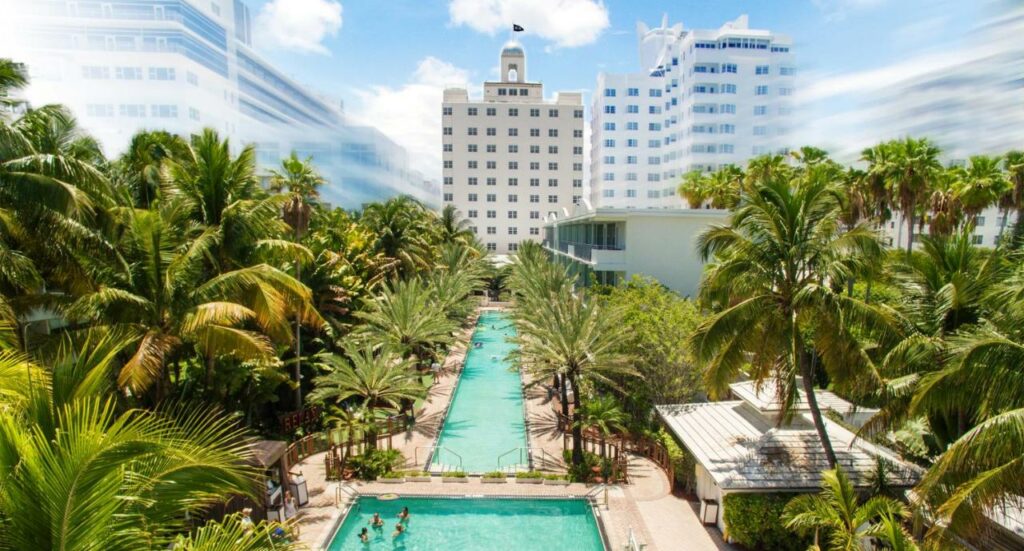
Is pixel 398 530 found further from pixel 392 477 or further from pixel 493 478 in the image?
pixel 493 478

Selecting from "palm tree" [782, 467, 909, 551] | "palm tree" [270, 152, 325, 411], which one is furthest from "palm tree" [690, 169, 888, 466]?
"palm tree" [270, 152, 325, 411]

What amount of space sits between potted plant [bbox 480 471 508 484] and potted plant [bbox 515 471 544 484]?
1.32ft

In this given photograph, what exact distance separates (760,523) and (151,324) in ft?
47.8

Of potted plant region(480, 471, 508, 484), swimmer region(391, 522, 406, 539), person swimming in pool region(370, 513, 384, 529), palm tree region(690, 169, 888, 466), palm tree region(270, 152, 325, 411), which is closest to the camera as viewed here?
palm tree region(690, 169, 888, 466)

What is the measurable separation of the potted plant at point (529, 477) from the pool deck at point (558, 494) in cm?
17

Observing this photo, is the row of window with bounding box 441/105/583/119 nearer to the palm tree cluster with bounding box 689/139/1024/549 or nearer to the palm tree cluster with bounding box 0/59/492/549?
the palm tree cluster with bounding box 0/59/492/549

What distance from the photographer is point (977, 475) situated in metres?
7.29

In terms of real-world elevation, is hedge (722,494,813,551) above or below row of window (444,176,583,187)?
below

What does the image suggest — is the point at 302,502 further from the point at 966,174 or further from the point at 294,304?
the point at 966,174

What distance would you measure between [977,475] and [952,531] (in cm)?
86

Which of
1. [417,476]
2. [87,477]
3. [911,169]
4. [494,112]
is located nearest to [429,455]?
[417,476]

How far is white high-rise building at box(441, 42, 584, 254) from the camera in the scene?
251 ft

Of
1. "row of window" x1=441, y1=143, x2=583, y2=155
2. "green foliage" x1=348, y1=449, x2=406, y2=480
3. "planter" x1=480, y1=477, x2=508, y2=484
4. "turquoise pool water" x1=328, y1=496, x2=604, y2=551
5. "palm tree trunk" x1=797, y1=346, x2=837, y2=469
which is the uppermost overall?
"row of window" x1=441, y1=143, x2=583, y2=155

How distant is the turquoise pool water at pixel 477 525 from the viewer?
13164 mm
